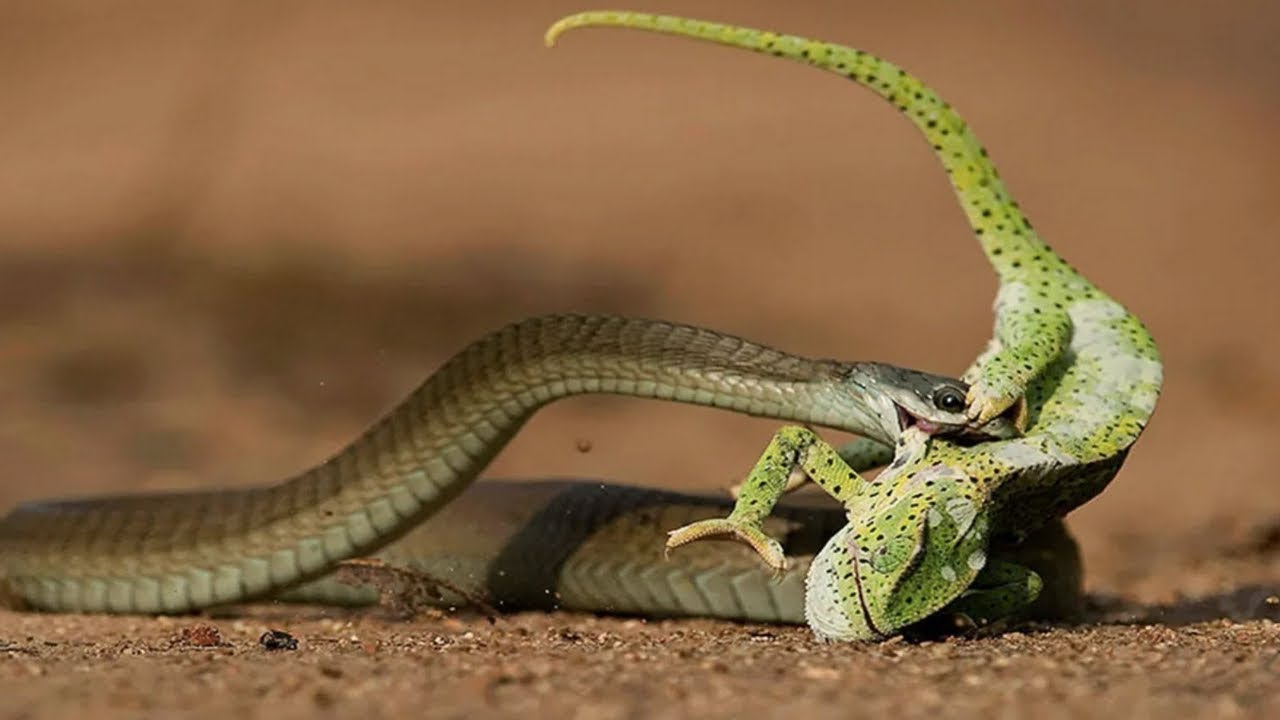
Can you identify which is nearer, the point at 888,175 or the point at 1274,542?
the point at 1274,542

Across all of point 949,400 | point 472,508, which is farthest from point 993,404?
point 472,508

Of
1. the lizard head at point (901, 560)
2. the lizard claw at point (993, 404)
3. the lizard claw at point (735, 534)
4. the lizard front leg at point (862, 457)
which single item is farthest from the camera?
the lizard front leg at point (862, 457)

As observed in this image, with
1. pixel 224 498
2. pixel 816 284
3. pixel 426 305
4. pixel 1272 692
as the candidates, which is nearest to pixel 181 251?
pixel 426 305

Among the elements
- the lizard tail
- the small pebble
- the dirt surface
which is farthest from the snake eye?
the small pebble

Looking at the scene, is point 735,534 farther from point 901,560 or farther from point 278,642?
point 278,642

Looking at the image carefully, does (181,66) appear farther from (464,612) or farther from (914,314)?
(464,612)

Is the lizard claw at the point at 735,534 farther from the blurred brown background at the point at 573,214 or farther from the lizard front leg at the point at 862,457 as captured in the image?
the blurred brown background at the point at 573,214

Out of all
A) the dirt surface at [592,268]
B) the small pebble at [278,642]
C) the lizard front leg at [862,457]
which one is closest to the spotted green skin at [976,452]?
the dirt surface at [592,268]
